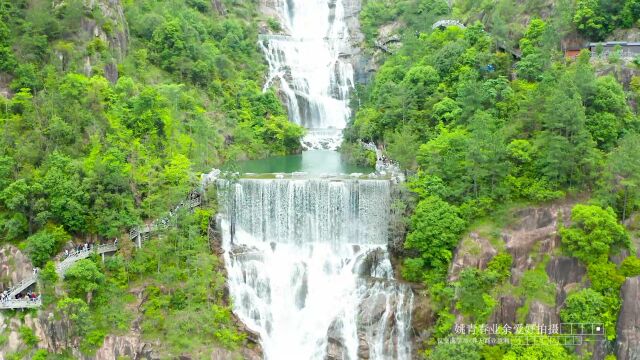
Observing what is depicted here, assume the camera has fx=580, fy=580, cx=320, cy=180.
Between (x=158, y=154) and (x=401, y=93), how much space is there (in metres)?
20.3

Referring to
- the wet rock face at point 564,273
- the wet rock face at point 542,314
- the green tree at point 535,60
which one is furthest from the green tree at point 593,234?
the green tree at point 535,60

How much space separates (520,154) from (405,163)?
339 inches

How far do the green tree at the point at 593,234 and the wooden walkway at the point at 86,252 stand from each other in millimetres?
23662

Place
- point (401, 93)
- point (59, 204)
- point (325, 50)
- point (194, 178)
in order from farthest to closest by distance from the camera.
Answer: point (325, 50)
point (401, 93)
point (194, 178)
point (59, 204)

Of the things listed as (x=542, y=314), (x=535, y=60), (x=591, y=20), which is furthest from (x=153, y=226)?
(x=591, y=20)

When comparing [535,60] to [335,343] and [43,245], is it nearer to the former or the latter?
[335,343]

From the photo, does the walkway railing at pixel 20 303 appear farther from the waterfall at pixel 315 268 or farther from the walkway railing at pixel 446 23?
the walkway railing at pixel 446 23

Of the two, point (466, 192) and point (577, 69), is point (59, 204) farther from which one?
point (577, 69)

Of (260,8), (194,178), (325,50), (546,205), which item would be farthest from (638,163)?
(260,8)

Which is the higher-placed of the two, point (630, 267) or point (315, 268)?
point (630, 267)

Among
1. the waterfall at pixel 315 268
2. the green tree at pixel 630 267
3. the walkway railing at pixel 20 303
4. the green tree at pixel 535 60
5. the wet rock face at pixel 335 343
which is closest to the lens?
the green tree at pixel 630 267

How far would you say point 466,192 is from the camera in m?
36.3

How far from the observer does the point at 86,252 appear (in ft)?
111

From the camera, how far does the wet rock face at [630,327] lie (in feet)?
97.2
